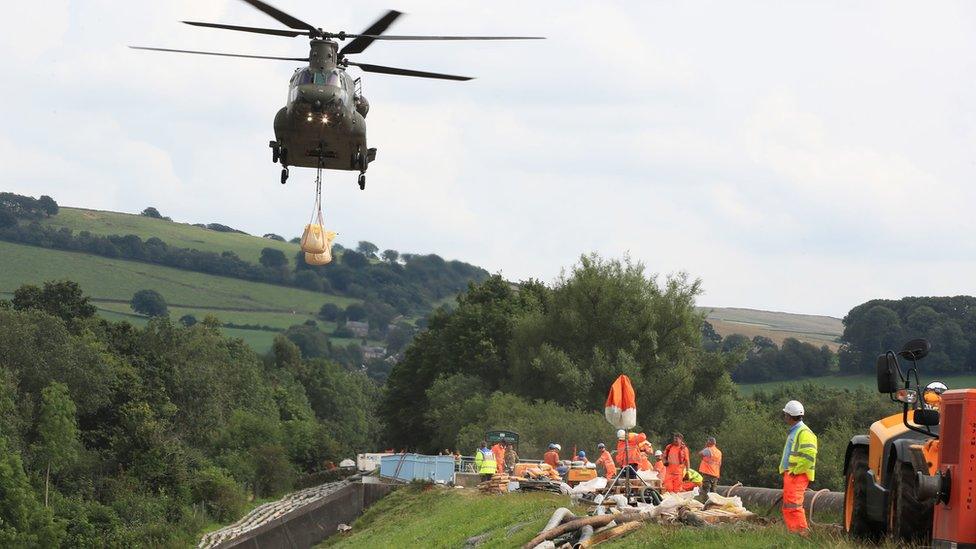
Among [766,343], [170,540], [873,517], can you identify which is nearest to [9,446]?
[170,540]

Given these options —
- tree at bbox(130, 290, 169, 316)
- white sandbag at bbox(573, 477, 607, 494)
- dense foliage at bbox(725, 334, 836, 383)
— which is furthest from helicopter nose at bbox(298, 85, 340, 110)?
tree at bbox(130, 290, 169, 316)

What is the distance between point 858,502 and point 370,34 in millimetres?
18962

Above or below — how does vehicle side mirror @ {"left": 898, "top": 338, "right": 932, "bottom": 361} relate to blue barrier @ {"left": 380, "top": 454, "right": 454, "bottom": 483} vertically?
above

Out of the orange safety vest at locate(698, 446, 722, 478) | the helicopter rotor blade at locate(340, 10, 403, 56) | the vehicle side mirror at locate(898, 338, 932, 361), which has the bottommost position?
the orange safety vest at locate(698, 446, 722, 478)

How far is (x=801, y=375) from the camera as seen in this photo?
422 ft

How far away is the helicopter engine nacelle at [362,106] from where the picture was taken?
33906 mm

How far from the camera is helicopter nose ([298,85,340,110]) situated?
31.9 m

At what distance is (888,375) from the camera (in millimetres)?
15172

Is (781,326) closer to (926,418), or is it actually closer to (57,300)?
(57,300)

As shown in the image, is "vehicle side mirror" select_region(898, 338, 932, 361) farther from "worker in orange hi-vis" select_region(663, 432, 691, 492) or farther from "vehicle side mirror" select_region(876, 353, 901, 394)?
"worker in orange hi-vis" select_region(663, 432, 691, 492)

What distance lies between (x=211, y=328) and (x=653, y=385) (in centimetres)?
5859

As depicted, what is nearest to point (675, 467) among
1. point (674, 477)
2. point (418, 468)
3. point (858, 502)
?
point (674, 477)

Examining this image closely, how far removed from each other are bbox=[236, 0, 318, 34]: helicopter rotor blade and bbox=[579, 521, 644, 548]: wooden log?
13912 millimetres

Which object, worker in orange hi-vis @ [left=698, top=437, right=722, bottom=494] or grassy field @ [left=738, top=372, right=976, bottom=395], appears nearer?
worker in orange hi-vis @ [left=698, top=437, right=722, bottom=494]
